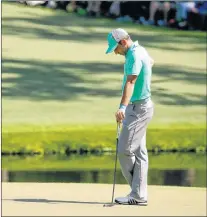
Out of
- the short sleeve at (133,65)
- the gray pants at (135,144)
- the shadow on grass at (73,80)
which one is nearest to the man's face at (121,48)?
the short sleeve at (133,65)

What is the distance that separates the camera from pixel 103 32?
23.5 meters

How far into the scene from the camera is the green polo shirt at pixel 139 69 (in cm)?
1009

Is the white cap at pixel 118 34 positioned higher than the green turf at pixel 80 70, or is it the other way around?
the white cap at pixel 118 34

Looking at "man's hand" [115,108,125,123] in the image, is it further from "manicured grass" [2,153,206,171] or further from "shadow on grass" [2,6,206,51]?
"shadow on grass" [2,6,206,51]

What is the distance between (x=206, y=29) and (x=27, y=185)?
447 inches

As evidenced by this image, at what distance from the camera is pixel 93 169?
16703 mm

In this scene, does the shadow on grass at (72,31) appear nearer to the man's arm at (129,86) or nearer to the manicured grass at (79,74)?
the manicured grass at (79,74)

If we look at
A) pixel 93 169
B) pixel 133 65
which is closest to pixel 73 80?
pixel 93 169

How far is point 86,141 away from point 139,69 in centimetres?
969

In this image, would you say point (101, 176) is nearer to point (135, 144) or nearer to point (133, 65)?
point (135, 144)

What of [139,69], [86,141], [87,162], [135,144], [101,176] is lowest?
[86,141]

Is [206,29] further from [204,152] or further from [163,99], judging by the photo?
[204,152]

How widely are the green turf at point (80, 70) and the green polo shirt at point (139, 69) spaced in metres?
10.9

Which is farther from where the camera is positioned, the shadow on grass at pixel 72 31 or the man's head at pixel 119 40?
the shadow on grass at pixel 72 31
